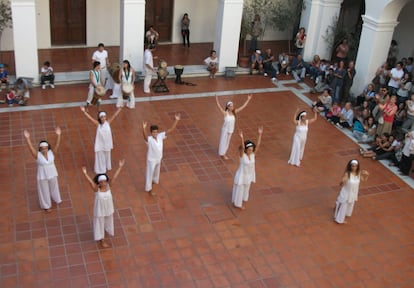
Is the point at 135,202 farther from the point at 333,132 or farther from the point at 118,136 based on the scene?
the point at 333,132

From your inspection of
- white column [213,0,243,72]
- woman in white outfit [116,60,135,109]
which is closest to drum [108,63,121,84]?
woman in white outfit [116,60,135,109]

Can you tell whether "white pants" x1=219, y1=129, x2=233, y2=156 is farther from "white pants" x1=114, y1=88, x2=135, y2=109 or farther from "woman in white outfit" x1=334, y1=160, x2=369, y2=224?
"white pants" x1=114, y1=88, x2=135, y2=109

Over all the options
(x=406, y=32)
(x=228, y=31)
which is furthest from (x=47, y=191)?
(x=406, y=32)

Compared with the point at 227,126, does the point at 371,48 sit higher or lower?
higher

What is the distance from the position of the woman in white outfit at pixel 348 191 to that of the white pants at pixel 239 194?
6.18 feet

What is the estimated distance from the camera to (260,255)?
10.1 meters

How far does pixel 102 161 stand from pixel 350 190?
210 inches

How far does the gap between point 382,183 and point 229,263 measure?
512cm

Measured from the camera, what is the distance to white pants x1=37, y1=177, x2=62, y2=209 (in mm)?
10383

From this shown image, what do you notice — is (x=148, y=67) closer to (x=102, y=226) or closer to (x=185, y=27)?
(x=185, y=27)

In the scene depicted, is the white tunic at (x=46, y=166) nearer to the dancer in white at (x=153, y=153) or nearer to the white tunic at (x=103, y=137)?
the white tunic at (x=103, y=137)

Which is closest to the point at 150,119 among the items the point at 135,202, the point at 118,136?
the point at 118,136

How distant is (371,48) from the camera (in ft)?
53.9

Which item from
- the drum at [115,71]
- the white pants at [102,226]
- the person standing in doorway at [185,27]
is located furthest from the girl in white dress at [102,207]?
the person standing in doorway at [185,27]
